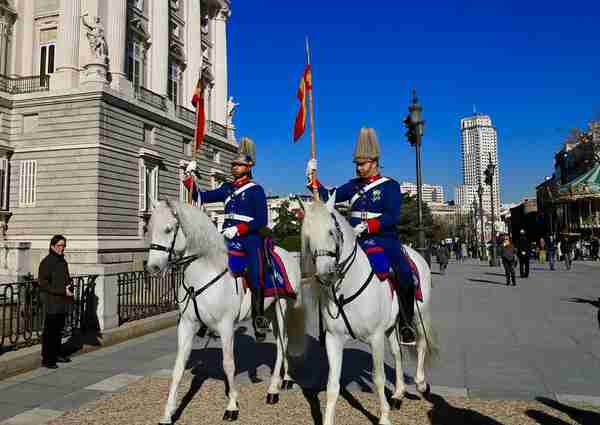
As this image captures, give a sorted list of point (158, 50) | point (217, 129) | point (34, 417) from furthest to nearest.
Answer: point (217, 129), point (158, 50), point (34, 417)

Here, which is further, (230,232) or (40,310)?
(40,310)

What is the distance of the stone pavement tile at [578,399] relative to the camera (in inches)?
200

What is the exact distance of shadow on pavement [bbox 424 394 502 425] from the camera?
461cm

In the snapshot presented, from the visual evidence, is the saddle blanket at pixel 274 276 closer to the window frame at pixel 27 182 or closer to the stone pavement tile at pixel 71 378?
the stone pavement tile at pixel 71 378

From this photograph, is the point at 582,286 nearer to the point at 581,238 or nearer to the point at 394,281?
the point at 394,281

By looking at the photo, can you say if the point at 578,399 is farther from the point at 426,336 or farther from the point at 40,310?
the point at 40,310

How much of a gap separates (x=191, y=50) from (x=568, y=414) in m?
38.1

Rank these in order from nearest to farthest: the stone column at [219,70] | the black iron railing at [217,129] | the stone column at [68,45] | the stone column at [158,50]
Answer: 1. the stone column at [68,45]
2. the stone column at [158,50]
3. the black iron railing at [217,129]
4. the stone column at [219,70]

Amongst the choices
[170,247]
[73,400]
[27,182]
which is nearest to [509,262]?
[170,247]

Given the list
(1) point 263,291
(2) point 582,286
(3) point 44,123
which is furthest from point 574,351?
(3) point 44,123

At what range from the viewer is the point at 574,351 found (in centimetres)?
752

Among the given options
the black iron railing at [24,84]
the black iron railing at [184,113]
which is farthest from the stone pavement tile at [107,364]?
the black iron railing at [184,113]

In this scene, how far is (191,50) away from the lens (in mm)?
37281

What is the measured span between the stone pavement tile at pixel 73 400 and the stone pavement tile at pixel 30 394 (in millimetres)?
147
